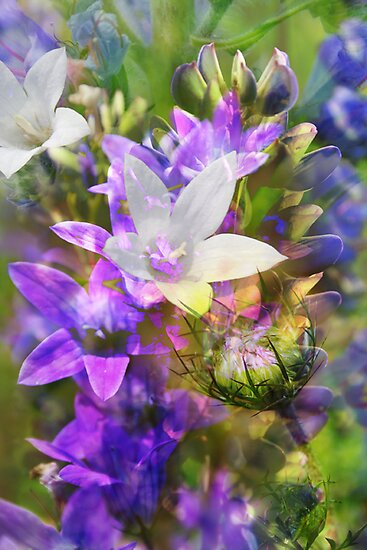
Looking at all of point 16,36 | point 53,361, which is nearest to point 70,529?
point 53,361

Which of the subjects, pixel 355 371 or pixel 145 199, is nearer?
pixel 145 199

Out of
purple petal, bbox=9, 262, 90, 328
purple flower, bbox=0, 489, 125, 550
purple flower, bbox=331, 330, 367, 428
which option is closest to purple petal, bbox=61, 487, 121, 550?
purple flower, bbox=0, 489, 125, 550

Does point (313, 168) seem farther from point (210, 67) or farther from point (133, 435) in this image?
point (133, 435)

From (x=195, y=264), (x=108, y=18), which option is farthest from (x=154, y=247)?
(x=108, y=18)

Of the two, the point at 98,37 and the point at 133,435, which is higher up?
the point at 98,37

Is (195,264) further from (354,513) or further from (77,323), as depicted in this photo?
(354,513)

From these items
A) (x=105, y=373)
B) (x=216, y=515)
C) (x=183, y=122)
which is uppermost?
(x=183, y=122)

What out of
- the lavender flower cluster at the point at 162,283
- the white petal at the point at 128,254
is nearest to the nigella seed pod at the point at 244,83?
the lavender flower cluster at the point at 162,283
